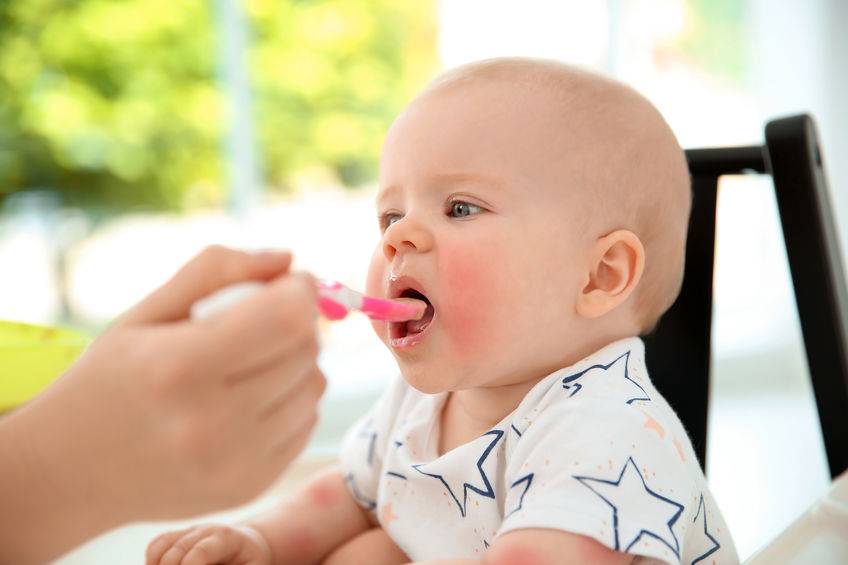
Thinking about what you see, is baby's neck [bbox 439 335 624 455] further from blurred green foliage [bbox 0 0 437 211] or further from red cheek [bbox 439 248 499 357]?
blurred green foliage [bbox 0 0 437 211]

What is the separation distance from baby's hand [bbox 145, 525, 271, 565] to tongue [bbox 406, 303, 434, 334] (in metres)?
0.27

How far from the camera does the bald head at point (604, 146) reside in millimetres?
750

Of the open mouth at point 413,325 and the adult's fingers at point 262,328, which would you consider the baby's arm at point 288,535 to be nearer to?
the open mouth at point 413,325

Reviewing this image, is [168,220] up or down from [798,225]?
down

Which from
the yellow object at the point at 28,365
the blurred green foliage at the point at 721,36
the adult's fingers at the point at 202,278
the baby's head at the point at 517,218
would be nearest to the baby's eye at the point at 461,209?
the baby's head at the point at 517,218

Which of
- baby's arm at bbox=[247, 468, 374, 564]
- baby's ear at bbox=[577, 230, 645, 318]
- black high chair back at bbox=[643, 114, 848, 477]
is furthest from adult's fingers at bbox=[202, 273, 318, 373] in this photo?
black high chair back at bbox=[643, 114, 848, 477]

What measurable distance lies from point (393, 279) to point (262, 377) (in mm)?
264

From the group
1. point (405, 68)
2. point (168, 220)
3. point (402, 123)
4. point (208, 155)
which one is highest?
point (402, 123)

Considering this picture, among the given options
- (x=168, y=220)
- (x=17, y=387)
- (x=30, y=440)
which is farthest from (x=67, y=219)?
(x=30, y=440)

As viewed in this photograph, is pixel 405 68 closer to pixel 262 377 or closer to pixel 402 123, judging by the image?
pixel 402 123

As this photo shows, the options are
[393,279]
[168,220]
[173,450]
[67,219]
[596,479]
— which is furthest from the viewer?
[168,220]

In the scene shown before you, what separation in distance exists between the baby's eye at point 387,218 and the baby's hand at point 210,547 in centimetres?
32

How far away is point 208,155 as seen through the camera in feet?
12.3

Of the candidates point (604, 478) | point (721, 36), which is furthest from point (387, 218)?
point (721, 36)
